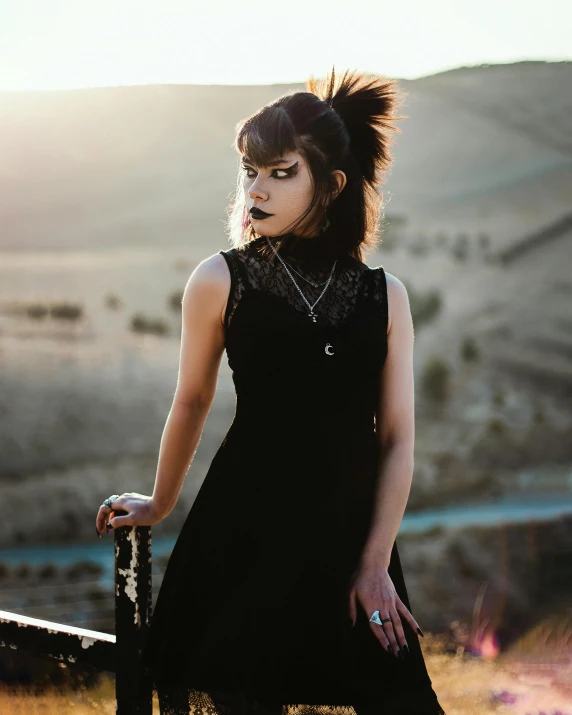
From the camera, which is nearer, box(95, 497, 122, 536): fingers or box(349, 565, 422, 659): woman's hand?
box(349, 565, 422, 659): woman's hand

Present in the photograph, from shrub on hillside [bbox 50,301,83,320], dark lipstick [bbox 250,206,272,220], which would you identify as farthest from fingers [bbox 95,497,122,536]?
shrub on hillside [bbox 50,301,83,320]

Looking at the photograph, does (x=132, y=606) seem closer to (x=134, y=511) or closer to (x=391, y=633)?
(x=134, y=511)

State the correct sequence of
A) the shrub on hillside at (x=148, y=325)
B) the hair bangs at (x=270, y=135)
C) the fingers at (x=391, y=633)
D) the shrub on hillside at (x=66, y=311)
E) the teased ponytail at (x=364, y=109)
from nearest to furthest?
the fingers at (x=391, y=633)
the hair bangs at (x=270, y=135)
the teased ponytail at (x=364, y=109)
the shrub on hillside at (x=66, y=311)
the shrub on hillside at (x=148, y=325)

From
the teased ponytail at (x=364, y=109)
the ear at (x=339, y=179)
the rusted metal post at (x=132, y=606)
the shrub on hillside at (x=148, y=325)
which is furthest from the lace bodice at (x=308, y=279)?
the shrub on hillside at (x=148, y=325)

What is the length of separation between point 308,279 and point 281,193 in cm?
20

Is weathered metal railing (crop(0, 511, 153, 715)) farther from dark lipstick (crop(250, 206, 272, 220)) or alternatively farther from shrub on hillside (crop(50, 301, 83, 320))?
shrub on hillside (crop(50, 301, 83, 320))

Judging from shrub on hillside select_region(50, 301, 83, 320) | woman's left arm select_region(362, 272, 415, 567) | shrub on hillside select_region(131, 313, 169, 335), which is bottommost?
shrub on hillside select_region(131, 313, 169, 335)

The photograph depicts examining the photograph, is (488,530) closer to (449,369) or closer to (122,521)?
(449,369)

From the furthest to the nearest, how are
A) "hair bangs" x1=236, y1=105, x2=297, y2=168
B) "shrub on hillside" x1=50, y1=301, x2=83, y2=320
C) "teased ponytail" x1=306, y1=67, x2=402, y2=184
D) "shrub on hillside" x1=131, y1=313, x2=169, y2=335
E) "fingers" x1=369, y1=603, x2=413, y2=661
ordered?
"shrub on hillside" x1=131, y1=313, x2=169, y2=335 < "shrub on hillside" x1=50, y1=301, x2=83, y2=320 < "teased ponytail" x1=306, y1=67, x2=402, y2=184 < "hair bangs" x1=236, y1=105, x2=297, y2=168 < "fingers" x1=369, y1=603, x2=413, y2=661

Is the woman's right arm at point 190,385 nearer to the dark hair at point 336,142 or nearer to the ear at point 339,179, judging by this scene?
the dark hair at point 336,142

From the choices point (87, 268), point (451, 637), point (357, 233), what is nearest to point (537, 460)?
point (451, 637)

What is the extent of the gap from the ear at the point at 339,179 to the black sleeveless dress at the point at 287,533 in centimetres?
24

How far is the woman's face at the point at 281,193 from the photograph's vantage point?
180 cm

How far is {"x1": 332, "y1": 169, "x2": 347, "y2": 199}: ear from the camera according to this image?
6.08ft
